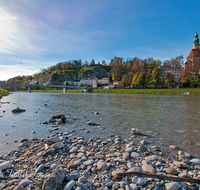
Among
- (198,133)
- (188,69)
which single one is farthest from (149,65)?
(198,133)

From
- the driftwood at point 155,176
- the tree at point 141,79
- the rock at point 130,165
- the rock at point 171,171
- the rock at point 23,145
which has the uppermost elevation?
the tree at point 141,79

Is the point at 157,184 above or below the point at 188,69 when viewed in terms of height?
below

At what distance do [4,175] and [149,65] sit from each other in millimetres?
134968

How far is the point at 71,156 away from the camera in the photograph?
4.73 meters

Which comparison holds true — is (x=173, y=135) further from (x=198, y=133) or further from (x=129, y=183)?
(x=129, y=183)

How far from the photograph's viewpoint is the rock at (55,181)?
301 centimetres

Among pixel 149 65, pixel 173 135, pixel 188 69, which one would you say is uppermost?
pixel 149 65

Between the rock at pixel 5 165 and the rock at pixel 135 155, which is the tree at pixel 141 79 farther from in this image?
the rock at pixel 5 165

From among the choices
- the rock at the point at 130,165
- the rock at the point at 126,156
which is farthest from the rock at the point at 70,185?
the rock at the point at 126,156

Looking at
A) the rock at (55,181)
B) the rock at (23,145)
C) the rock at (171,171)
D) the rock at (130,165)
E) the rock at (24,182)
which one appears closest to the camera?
the rock at (55,181)

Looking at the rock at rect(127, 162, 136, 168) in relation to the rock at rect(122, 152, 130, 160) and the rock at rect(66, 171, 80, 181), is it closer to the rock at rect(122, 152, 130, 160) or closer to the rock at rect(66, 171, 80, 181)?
the rock at rect(122, 152, 130, 160)

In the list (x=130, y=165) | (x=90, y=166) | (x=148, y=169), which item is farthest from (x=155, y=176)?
(x=90, y=166)

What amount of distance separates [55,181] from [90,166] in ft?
3.92

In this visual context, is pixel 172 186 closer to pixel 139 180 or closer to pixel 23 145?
pixel 139 180
